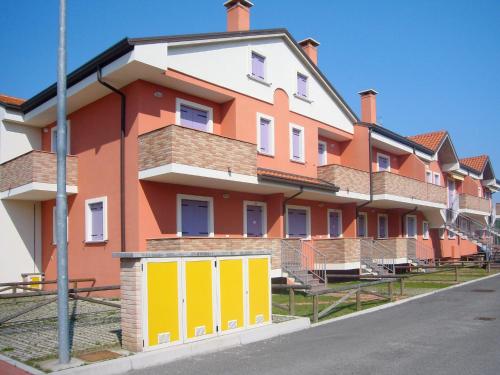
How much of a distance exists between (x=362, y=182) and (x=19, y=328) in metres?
16.9

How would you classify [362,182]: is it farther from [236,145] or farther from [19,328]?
[19,328]

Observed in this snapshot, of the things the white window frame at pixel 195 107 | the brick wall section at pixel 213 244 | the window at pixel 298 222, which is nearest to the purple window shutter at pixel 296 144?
the window at pixel 298 222

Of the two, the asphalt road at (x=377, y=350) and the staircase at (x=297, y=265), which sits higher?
the staircase at (x=297, y=265)

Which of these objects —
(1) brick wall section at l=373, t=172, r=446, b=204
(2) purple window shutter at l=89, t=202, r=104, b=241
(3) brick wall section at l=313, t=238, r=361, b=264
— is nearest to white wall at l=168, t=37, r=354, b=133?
(1) brick wall section at l=373, t=172, r=446, b=204

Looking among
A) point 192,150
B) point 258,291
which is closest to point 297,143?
point 192,150

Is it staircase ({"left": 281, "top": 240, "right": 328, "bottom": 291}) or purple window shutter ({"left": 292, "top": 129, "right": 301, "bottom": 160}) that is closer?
staircase ({"left": 281, "top": 240, "right": 328, "bottom": 291})

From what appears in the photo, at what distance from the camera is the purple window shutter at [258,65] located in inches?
788

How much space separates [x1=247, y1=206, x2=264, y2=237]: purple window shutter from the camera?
19.4m

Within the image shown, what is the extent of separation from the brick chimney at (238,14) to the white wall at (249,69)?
3.92ft

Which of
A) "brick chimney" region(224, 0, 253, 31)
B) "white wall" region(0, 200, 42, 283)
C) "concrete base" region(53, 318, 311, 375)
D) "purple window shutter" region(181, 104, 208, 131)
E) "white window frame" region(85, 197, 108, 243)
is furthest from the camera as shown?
"brick chimney" region(224, 0, 253, 31)

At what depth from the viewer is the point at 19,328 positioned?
37.8ft

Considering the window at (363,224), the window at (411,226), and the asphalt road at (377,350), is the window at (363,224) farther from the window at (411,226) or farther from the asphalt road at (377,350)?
the asphalt road at (377,350)

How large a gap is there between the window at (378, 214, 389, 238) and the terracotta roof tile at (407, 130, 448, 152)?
679cm

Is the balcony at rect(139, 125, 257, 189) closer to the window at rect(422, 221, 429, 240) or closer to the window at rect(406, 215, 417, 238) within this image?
the window at rect(406, 215, 417, 238)
